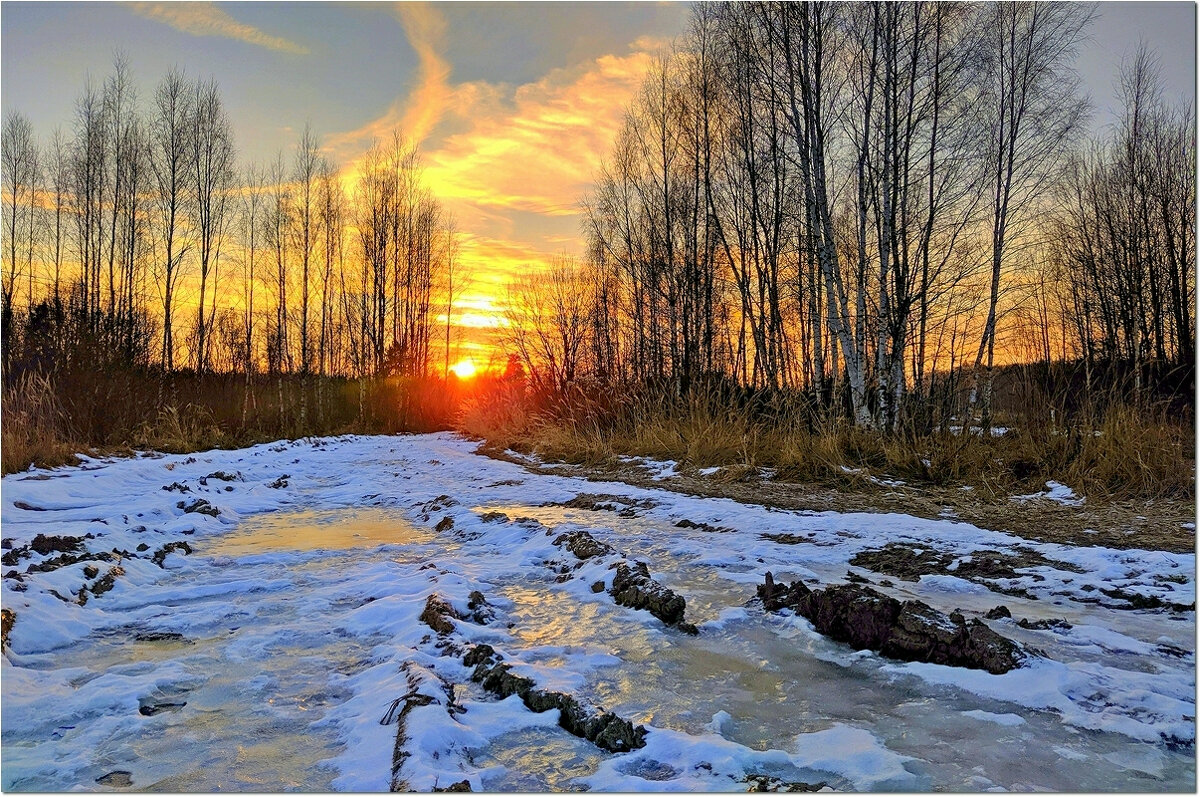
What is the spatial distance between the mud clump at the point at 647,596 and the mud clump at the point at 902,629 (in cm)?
42

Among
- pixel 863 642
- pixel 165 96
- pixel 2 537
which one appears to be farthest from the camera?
pixel 165 96

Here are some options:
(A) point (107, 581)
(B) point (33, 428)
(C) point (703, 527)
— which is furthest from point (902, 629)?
(B) point (33, 428)

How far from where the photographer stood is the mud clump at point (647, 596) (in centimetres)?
241

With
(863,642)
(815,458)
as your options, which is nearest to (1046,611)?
(863,642)

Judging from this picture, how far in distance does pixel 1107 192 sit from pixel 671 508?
71.3 ft

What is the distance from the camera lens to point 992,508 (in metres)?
4.57

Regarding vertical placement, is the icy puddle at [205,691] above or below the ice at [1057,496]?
below

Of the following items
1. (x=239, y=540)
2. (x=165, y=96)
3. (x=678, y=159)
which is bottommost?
(x=239, y=540)

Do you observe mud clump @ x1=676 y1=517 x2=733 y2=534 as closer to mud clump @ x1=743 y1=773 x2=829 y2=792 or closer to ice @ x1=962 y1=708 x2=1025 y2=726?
ice @ x1=962 y1=708 x2=1025 y2=726

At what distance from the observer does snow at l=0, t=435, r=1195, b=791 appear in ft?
4.54

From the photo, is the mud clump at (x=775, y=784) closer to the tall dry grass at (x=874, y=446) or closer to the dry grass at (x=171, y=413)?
the tall dry grass at (x=874, y=446)

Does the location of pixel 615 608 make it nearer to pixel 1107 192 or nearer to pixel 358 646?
pixel 358 646

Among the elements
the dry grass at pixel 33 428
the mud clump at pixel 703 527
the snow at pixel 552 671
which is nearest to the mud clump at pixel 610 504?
the mud clump at pixel 703 527

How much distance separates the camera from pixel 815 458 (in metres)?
6.33
